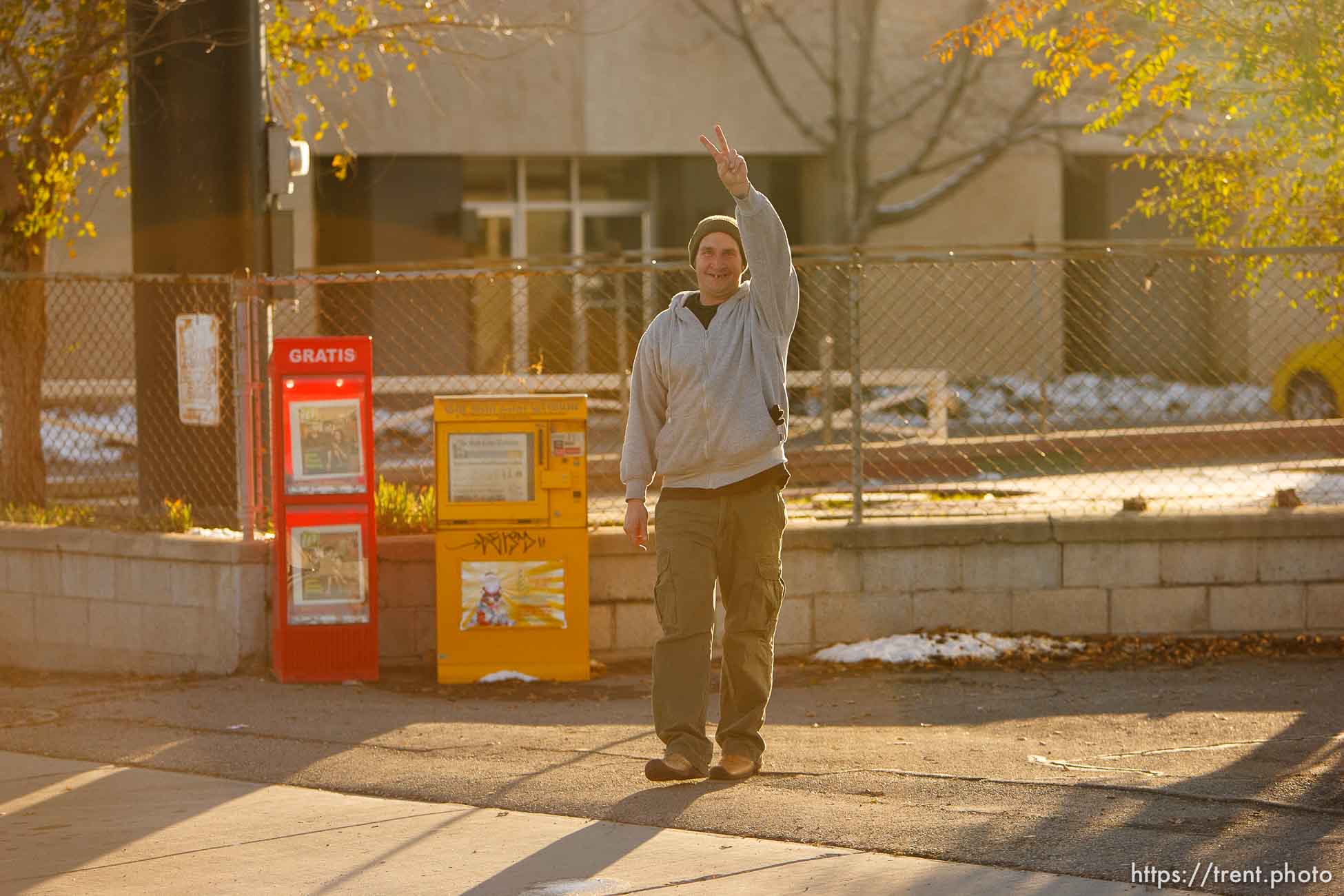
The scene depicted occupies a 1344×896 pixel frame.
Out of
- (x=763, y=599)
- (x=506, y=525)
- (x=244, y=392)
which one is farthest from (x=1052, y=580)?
(x=244, y=392)

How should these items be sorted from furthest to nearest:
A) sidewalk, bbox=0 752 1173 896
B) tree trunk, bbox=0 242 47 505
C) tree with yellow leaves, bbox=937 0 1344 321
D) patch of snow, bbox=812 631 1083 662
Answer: tree trunk, bbox=0 242 47 505 → tree with yellow leaves, bbox=937 0 1344 321 → patch of snow, bbox=812 631 1083 662 → sidewalk, bbox=0 752 1173 896

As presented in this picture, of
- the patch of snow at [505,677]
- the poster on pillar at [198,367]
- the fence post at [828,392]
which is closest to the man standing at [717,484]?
the patch of snow at [505,677]

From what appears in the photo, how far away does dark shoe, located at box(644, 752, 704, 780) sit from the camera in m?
5.77

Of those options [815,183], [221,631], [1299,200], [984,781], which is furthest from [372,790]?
[815,183]

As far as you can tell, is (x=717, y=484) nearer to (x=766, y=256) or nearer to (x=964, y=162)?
(x=766, y=256)

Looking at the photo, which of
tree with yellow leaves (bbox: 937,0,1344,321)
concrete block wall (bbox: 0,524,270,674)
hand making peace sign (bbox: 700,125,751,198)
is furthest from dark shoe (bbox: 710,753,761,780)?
tree with yellow leaves (bbox: 937,0,1344,321)

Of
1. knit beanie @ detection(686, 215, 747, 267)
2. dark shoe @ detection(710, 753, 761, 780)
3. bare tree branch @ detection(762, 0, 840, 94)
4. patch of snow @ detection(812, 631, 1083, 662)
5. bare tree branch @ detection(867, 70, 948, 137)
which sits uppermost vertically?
bare tree branch @ detection(762, 0, 840, 94)

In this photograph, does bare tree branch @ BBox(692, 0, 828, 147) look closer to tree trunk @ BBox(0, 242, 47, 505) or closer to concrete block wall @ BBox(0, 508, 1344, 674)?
tree trunk @ BBox(0, 242, 47, 505)

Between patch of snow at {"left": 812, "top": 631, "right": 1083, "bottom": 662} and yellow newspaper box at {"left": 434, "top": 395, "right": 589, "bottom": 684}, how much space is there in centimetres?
137

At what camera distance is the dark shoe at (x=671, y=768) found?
5773 millimetres

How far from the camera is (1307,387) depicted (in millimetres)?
18375

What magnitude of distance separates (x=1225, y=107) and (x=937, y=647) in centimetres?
349

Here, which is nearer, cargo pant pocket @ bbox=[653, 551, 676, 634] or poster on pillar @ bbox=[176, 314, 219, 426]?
cargo pant pocket @ bbox=[653, 551, 676, 634]

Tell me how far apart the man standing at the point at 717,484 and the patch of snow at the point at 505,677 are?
213cm
